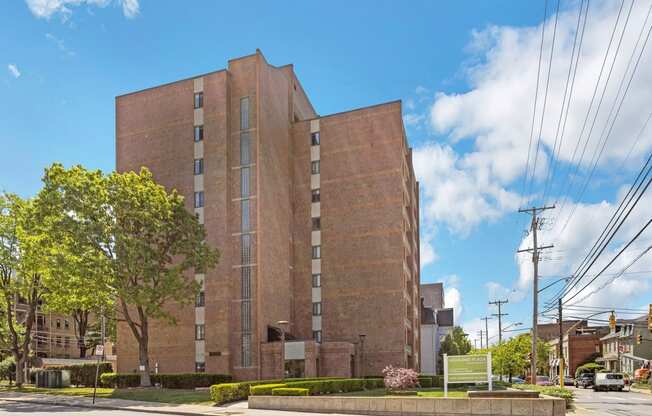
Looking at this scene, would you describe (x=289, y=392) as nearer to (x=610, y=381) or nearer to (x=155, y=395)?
(x=155, y=395)

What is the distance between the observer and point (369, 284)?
174ft

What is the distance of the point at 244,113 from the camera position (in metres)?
51.0

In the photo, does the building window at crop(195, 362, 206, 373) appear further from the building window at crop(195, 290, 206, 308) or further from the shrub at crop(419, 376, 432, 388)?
the shrub at crop(419, 376, 432, 388)

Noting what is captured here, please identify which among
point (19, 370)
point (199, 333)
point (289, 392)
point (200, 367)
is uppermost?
point (199, 333)

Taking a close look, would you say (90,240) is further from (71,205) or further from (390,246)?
(390,246)

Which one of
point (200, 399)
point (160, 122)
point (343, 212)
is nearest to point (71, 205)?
point (200, 399)

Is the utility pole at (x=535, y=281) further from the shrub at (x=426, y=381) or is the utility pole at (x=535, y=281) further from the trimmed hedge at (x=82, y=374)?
the trimmed hedge at (x=82, y=374)

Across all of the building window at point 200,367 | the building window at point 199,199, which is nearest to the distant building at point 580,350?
the building window at point 200,367

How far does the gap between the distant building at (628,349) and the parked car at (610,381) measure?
2022 centimetres

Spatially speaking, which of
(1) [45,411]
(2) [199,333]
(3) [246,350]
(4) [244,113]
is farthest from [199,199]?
(1) [45,411]

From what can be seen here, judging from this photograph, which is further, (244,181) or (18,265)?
(244,181)

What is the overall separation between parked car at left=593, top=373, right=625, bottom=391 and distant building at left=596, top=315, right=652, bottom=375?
66.3ft

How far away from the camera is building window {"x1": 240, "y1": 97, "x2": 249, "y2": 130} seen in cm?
5078

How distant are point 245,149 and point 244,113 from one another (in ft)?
10.4
